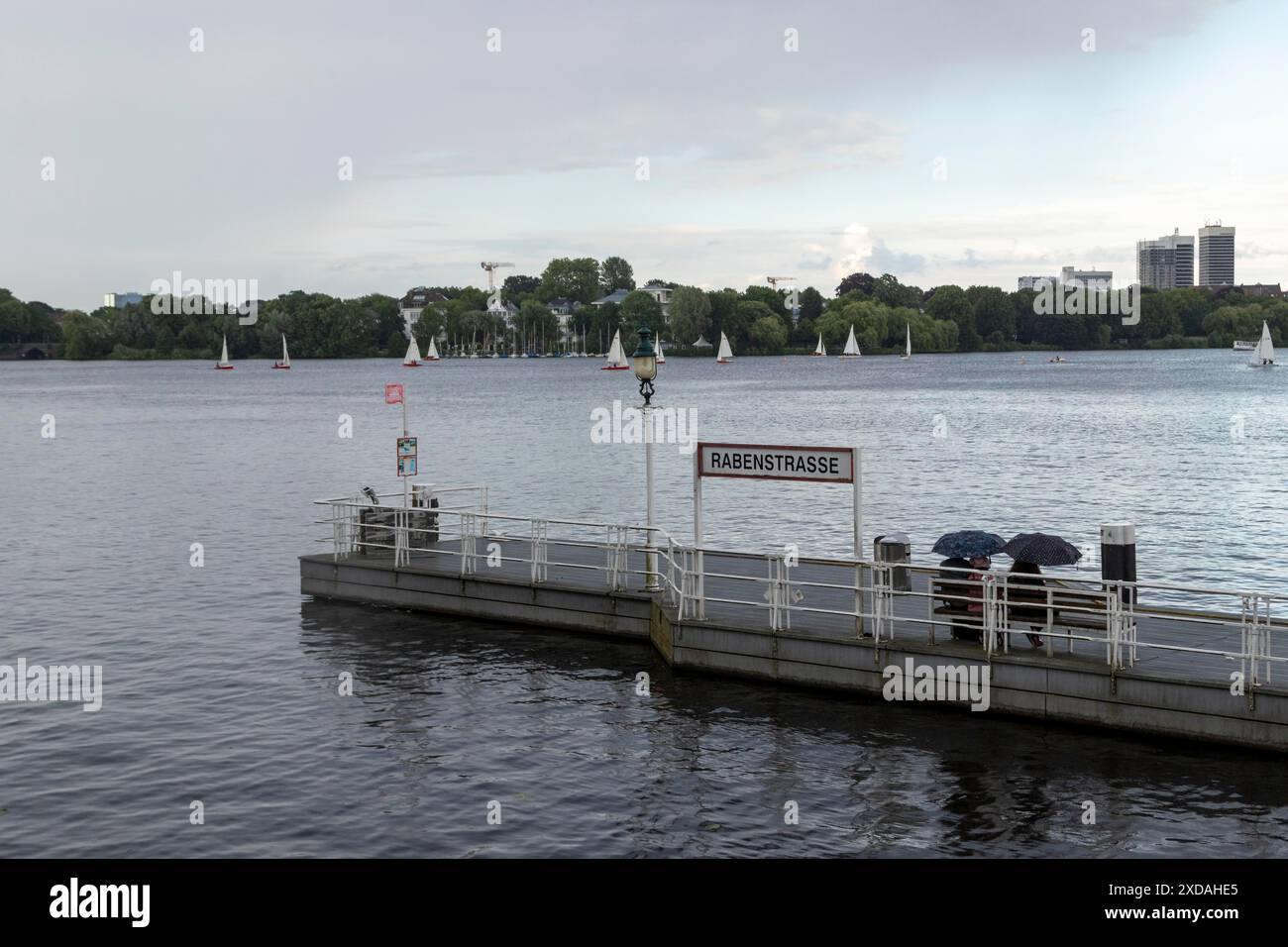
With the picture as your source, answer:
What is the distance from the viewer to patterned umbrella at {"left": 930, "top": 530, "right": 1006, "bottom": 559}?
65.2 ft

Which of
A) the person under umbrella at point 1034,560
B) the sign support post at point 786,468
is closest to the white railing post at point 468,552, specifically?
the sign support post at point 786,468

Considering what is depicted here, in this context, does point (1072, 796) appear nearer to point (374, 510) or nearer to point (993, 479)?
point (374, 510)

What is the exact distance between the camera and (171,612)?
30797mm

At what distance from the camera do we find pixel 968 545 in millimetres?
20000

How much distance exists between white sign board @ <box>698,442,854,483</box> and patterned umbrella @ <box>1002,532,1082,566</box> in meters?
2.66

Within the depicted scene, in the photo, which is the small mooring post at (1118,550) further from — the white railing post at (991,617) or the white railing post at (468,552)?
the white railing post at (468,552)

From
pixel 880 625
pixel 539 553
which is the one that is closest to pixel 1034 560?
pixel 880 625

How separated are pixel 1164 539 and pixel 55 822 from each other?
3604cm

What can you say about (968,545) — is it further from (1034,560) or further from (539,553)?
(539,553)

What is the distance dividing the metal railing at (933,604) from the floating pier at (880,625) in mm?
42

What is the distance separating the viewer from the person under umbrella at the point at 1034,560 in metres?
19.4
